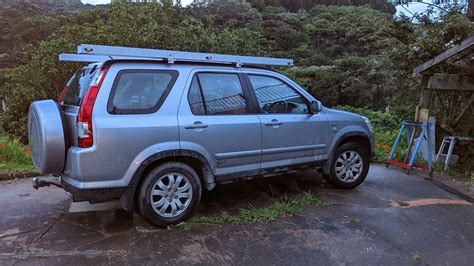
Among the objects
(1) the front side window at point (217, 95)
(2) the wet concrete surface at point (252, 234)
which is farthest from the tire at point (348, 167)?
(1) the front side window at point (217, 95)

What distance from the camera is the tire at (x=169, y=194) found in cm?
405

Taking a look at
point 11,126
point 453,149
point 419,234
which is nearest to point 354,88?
point 453,149

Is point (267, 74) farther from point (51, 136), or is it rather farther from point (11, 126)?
point (11, 126)

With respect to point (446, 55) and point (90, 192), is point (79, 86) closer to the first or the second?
point (90, 192)

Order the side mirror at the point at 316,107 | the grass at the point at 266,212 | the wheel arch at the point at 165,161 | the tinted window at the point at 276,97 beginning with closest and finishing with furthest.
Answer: the wheel arch at the point at 165,161 < the grass at the point at 266,212 < the tinted window at the point at 276,97 < the side mirror at the point at 316,107

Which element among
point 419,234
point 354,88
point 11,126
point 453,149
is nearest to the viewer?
point 419,234

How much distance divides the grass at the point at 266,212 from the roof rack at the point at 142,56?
180 cm

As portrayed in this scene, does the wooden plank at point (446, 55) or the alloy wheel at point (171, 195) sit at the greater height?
the wooden plank at point (446, 55)

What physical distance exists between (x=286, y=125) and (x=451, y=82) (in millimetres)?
4435

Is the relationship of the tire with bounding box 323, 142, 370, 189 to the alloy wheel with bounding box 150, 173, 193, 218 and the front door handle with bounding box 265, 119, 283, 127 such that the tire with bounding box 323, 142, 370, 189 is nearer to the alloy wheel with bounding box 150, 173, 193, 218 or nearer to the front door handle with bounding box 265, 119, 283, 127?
the front door handle with bounding box 265, 119, 283, 127

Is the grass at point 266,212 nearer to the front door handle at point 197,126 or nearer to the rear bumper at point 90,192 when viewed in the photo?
the rear bumper at point 90,192

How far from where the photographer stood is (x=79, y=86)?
4258mm

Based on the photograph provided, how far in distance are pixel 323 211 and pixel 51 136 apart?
128 inches

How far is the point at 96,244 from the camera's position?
12.6ft
